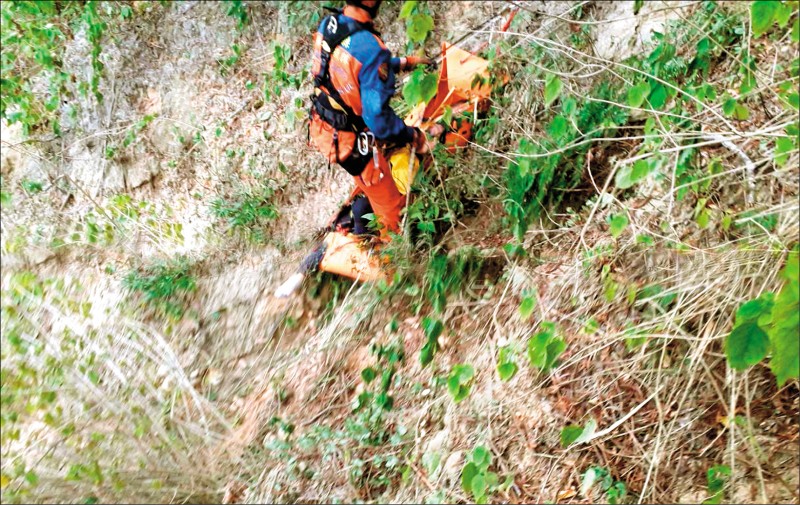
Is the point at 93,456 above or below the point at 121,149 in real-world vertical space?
below

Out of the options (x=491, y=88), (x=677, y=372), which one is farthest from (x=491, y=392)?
(x=491, y=88)

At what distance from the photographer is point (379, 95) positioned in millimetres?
3230

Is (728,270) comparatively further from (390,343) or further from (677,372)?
(390,343)

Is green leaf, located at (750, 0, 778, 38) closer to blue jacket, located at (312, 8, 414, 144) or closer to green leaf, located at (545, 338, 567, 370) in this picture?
green leaf, located at (545, 338, 567, 370)

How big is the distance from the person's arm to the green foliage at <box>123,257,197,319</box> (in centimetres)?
230

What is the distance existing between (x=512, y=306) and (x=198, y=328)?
2639 millimetres

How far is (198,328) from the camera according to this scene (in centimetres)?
430

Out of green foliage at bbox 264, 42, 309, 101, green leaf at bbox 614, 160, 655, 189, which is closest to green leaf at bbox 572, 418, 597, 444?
green leaf at bbox 614, 160, 655, 189

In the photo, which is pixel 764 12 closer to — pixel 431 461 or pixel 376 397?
pixel 431 461

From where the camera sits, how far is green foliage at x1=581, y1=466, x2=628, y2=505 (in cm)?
213

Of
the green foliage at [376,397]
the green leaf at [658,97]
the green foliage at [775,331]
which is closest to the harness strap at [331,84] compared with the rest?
the green foliage at [376,397]

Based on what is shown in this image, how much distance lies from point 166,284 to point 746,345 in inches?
167

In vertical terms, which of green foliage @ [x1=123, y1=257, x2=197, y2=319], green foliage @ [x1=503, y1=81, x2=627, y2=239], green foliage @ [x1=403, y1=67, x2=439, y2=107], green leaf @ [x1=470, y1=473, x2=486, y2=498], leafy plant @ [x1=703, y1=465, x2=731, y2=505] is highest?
green foliage @ [x1=403, y1=67, x2=439, y2=107]

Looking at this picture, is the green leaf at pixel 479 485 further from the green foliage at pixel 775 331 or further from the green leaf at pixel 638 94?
the green leaf at pixel 638 94
